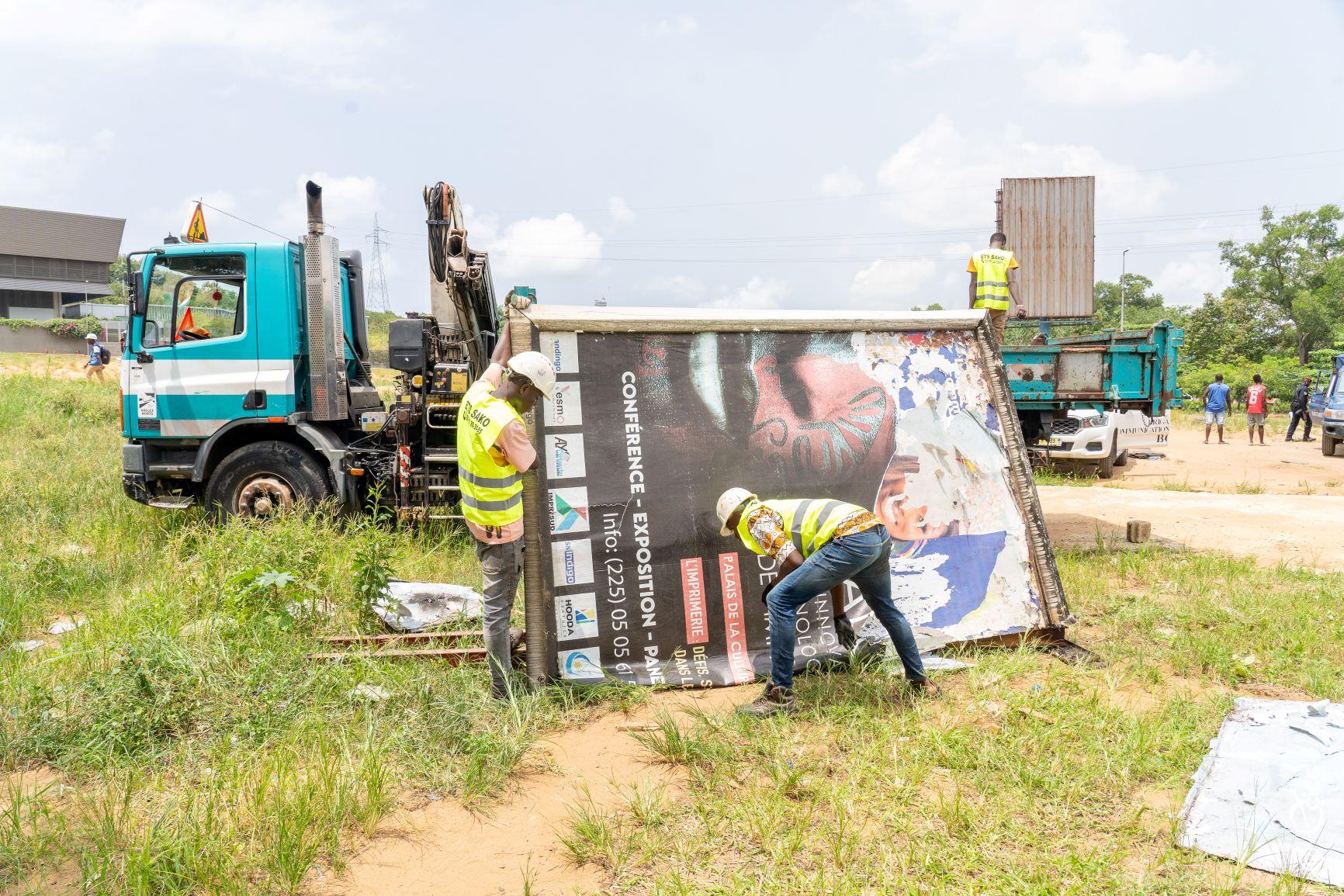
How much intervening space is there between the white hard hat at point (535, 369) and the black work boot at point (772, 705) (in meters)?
1.84

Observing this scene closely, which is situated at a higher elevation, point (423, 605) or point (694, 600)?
point (694, 600)

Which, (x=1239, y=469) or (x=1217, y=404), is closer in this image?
(x=1239, y=469)

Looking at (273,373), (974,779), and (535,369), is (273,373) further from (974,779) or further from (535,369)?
(974,779)

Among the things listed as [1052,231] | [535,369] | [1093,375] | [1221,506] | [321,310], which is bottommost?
[1221,506]

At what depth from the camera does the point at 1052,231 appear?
12.6 m

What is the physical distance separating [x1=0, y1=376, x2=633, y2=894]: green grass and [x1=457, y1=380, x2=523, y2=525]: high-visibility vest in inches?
37.1

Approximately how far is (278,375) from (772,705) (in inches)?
221

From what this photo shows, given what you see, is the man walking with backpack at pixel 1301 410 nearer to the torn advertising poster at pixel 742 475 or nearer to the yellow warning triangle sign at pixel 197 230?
the torn advertising poster at pixel 742 475

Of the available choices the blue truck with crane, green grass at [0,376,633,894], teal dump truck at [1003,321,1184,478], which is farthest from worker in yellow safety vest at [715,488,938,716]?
teal dump truck at [1003,321,1184,478]

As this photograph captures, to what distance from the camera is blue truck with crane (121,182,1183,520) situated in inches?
298

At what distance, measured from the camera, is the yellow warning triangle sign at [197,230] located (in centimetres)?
800

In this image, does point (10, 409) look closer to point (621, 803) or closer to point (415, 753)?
point (415, 753)

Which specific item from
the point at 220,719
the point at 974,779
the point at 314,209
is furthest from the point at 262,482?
the point at 974,779

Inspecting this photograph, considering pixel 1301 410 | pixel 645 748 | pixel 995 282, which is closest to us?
pixel 645 748
